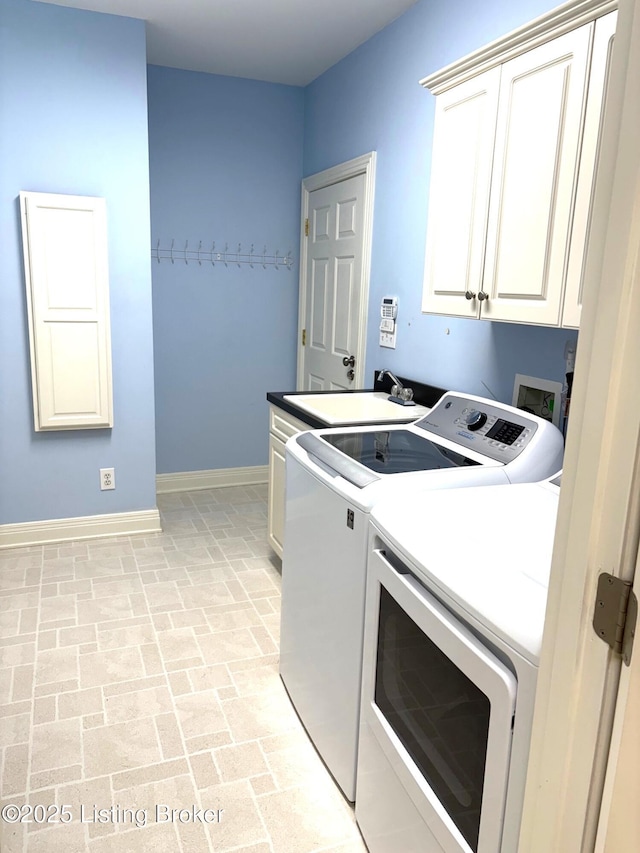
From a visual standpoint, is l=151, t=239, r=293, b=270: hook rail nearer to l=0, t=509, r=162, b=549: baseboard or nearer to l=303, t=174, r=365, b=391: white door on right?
l=303, t=174, r=365, b=391: white door on right

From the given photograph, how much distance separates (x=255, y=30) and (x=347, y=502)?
8.97 feet

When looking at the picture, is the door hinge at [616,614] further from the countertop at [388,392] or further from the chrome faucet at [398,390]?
the chrome faucet at [398,390]

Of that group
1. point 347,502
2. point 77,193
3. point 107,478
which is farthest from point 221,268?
point 347,502

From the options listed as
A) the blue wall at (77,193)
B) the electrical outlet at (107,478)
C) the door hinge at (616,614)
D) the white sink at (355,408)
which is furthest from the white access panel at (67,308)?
the door hinge at (616,614)

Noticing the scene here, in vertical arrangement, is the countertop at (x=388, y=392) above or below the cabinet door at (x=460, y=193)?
below

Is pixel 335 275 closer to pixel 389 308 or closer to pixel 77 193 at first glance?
pixel 389 308

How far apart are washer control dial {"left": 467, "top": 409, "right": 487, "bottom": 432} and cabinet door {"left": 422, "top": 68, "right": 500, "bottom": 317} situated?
36cm

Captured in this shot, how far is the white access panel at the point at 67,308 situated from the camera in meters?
3.00

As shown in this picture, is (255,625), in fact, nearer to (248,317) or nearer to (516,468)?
(516,468)

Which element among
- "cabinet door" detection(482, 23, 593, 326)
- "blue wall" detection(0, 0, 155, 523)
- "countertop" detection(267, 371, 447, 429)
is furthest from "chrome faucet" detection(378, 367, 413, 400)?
"blue wall" detection(0, 0, 155, 523)

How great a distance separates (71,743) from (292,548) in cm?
91

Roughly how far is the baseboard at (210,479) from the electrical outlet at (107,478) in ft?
2.56

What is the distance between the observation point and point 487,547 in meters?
1.24

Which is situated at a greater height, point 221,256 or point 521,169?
point 521,169
